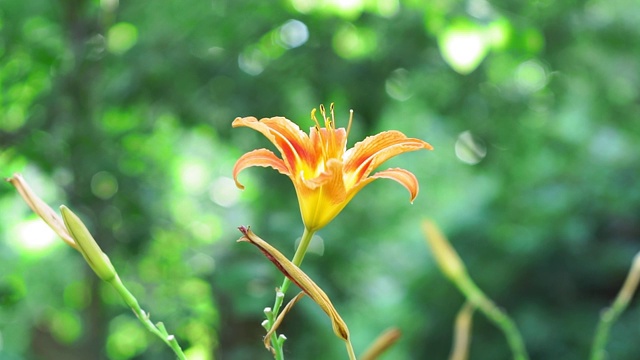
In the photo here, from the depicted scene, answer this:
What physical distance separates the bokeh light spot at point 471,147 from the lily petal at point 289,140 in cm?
168

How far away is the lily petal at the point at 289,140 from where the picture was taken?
526mm

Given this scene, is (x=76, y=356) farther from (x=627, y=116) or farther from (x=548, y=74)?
(x=627, y=116)

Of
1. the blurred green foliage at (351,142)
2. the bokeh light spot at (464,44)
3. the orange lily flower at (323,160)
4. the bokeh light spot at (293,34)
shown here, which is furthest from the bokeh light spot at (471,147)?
the orange lily flower at (323,160)

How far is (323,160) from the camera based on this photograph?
0.55 m

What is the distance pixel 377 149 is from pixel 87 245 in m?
0.21

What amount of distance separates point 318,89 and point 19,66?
0.71 metres

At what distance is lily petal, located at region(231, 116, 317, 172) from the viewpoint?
0.53 meters

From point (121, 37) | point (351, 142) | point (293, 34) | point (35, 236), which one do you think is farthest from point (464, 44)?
point (35, 236)

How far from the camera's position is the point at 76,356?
Result: 2.34 metres

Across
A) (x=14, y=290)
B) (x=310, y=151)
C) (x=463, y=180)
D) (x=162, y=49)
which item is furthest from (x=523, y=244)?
(x=310, y=151)

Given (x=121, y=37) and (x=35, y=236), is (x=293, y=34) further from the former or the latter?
(x=35, y=236)

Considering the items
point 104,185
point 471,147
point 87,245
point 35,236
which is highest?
point 87,245

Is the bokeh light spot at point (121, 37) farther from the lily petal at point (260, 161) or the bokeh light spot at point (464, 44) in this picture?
the lily petal at point (260, 161)

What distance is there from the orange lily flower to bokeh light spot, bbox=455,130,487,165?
1669 mm
